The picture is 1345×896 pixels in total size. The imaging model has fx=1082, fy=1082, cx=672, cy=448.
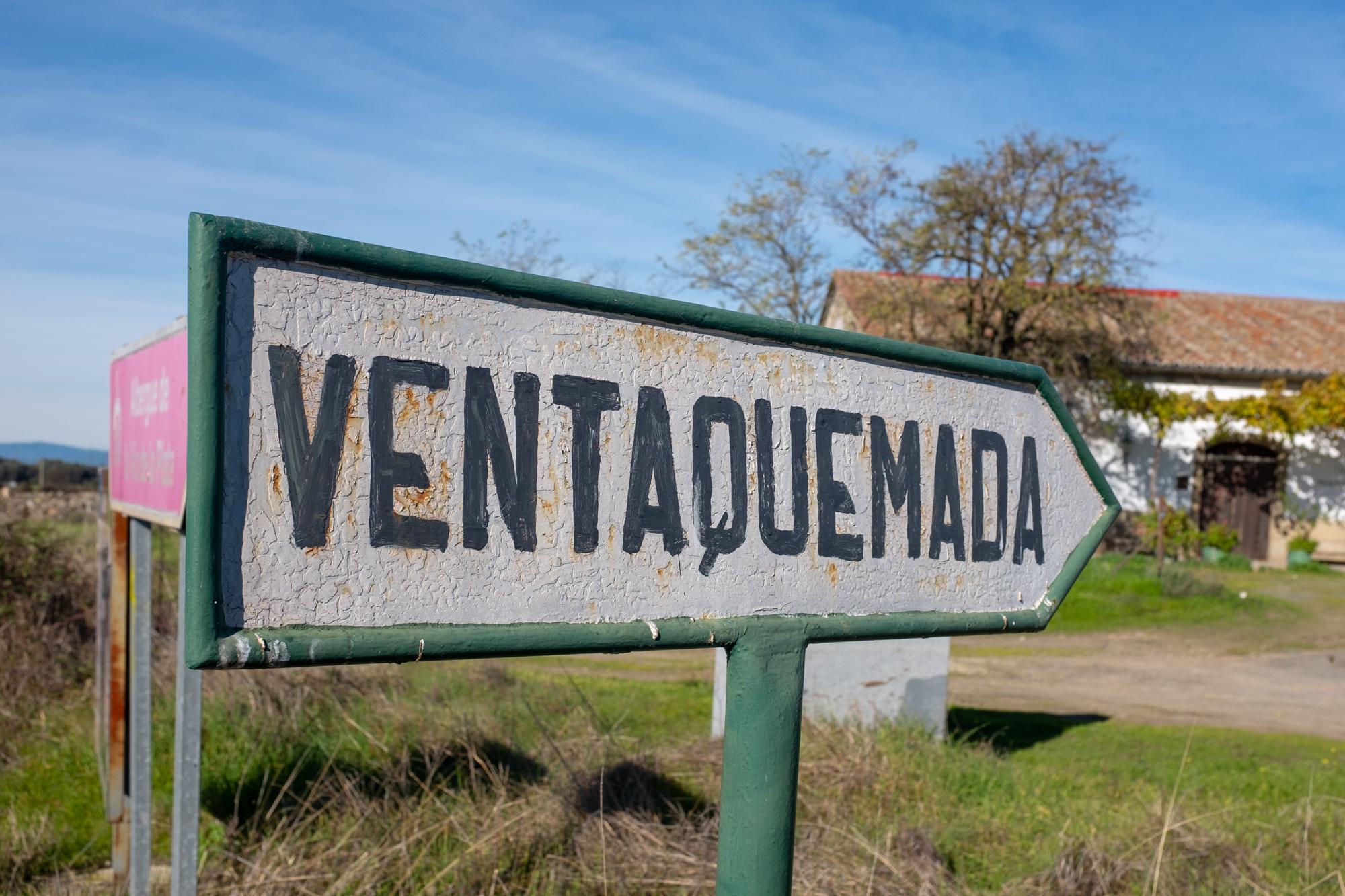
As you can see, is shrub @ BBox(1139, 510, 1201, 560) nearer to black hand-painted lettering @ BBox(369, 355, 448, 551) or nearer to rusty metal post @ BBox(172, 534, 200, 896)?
rusty metal post @ BBox(172, 534, 200, 896)

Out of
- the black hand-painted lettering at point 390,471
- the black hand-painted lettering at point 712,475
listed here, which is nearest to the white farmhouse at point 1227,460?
the black hand-painted lettering at point 712,475

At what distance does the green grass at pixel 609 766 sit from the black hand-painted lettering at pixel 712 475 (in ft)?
6.50

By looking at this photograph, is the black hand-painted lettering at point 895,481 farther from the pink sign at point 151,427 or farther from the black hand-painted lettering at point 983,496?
the pink sign at point 151,427

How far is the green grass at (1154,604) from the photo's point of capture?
37.2ft

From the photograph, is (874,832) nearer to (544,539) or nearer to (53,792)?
(544,539)

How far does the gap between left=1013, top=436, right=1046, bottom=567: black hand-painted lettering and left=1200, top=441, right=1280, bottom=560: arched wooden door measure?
1845 cm

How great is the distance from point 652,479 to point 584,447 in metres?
0.09

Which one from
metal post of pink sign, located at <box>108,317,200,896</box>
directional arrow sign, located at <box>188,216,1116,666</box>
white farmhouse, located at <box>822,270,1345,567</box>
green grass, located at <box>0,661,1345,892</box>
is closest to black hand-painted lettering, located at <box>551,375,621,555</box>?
directional arrow sign, located at <box>188,216,1116,666</box>

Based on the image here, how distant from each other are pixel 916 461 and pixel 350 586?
2.48 feet

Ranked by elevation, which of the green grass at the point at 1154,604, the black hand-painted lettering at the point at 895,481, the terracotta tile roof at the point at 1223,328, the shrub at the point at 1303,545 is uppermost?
the terracotta tile roof at the point at 1223,328

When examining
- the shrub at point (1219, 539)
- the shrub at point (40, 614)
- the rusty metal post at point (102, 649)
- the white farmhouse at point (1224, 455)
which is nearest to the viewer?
the rusty metal post at point (102, 649)

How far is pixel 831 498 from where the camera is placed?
1.32 m

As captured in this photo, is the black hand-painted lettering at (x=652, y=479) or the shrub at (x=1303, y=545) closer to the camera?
the black hand-painted lettering at (x=652, y=479)

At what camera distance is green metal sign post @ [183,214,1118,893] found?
0.95 m
